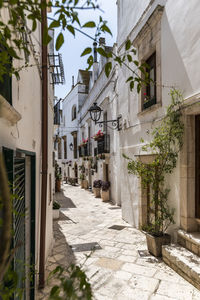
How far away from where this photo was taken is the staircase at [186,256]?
12.4 feet

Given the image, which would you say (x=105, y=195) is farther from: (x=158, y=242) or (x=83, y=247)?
(x=158, y=242)

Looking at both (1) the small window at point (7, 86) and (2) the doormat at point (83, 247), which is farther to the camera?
(2) the doormat at point (83, 247)

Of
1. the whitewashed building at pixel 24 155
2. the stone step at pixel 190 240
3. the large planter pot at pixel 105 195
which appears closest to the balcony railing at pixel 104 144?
the large planter pot at pixel 105 195

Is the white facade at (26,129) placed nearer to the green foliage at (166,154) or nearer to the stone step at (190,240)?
the green foliage at (166,154)

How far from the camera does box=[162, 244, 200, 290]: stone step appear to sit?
12.2 ft

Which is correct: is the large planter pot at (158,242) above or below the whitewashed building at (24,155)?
below

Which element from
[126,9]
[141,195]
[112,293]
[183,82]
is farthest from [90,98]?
[112,293]

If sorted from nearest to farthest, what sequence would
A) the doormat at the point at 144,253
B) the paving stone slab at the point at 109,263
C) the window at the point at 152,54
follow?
1. the paving stone slab at the point at 109,263
2. the doormat at the point at 144,253
3. the window at the point at 152,54

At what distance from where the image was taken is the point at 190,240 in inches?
174

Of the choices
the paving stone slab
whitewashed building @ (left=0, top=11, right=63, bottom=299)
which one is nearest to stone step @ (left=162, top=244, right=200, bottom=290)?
the paving stone slab

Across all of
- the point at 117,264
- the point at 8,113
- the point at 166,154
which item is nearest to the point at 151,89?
the point at 166,154

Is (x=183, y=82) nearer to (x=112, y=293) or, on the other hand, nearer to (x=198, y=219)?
(x=198, y=219)

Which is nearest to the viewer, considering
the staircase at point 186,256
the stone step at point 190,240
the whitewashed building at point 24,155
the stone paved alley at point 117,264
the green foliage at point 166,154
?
the whitewashed building at point 24,155

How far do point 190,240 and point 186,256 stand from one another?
330 millimetres
